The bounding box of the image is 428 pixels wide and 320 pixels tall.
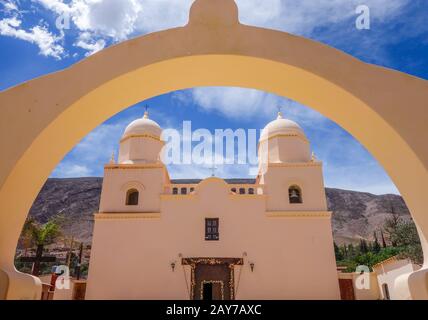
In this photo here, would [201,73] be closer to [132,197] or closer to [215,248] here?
[215,248]

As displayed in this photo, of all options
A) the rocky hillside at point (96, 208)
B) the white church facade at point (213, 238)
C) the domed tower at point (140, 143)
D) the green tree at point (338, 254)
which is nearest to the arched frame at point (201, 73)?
the white church facade at point (213, 238)

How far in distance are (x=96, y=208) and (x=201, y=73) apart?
41.2 m

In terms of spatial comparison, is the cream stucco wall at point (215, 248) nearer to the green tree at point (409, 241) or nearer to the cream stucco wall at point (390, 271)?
the cream stucco wall at point (390, 271)

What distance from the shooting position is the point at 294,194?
1513 centimetres

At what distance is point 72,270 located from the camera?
28.4 metres

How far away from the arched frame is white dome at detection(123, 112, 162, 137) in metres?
14.0

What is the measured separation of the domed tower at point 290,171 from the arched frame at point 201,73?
11.9m

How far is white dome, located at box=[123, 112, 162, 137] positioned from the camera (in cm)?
1684

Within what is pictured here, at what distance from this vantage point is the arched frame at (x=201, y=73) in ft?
8.59

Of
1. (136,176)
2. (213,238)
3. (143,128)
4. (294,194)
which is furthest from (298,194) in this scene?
(143,128)

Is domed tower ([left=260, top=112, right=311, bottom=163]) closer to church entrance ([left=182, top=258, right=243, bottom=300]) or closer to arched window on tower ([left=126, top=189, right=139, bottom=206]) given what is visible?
church entrance ([left=182, top=258, right=243, bottom=300])

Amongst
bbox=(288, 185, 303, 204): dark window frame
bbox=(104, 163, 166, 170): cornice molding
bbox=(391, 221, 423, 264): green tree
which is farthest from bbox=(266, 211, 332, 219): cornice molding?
bbox=(391, 221, 423, 264): green tree
